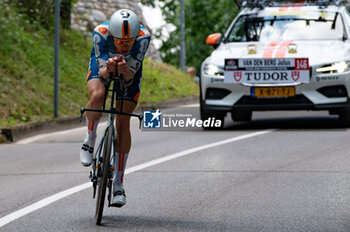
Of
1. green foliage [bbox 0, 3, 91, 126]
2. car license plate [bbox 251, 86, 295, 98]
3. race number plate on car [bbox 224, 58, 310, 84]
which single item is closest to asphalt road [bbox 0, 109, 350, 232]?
car license plate [bbox 251, 86, 295, 98]

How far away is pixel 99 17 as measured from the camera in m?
27.0

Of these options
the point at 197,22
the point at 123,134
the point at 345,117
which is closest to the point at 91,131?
the point at 123,134

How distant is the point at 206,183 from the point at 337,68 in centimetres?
485

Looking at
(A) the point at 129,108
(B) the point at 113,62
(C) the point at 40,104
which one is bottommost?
(C) the point at 40,104

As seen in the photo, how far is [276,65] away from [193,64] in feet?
173

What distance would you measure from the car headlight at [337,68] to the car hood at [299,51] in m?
0.06

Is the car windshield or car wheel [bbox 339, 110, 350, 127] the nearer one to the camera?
car wheel [bbox 339, 110, 350, 127]

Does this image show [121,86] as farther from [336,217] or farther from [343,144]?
[343,144]

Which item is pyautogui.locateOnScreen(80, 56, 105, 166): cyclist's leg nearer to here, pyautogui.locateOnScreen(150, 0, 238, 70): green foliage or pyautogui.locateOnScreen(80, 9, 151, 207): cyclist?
pyautogui.locateOnScreen(80, 9, 151, 207): cyclist

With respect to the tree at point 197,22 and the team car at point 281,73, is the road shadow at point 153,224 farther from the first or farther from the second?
the tree at point 197,22

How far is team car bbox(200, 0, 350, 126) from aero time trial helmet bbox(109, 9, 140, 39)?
6.68 metres

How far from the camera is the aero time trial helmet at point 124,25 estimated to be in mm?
6340

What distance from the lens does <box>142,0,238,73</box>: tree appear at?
6234 centimetres

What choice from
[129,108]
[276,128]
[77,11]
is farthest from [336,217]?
[77,11]
